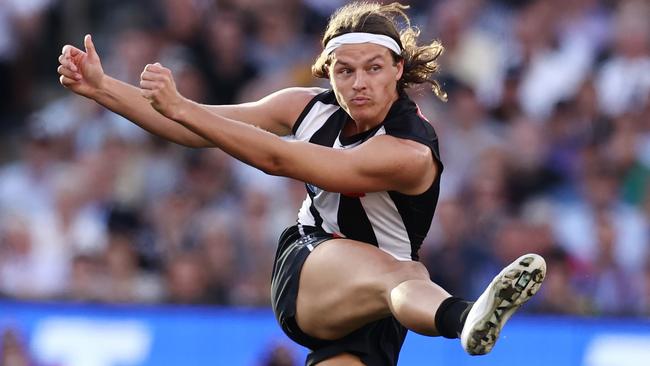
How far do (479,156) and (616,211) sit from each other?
3.03 ft

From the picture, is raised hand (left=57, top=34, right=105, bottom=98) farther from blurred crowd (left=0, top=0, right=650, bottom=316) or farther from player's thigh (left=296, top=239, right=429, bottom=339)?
blurred crowd (left=0, top=0, right=650, bottom=316)

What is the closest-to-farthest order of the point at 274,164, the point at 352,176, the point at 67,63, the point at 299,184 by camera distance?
the point at 274,164
the point at 352,176
the point at 67,63
the point at 299,184

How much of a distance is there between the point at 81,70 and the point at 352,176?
1184 mm

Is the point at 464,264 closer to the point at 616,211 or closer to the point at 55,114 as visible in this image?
the point at 616,211

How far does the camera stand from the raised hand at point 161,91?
480 centimetres

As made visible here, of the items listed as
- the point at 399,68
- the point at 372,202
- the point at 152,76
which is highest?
the point at 399,68

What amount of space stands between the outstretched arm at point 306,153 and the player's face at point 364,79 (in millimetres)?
171

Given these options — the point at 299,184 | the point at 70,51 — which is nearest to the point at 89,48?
the point at 70,51

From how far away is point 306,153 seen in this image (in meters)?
5.02

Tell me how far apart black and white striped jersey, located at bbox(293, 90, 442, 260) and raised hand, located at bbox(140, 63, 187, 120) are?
34.1 inches

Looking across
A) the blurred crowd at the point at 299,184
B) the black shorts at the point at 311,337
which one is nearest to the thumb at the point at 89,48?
the black shorts at the point at 311,337

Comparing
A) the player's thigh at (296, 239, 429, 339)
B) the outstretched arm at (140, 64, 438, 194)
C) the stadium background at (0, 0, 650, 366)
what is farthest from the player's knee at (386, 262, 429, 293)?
the stadium background at (0, 0, 650, 366)

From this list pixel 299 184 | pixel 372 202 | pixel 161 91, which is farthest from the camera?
pixel 299 184

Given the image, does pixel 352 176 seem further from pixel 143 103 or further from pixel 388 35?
pixel 143 103
